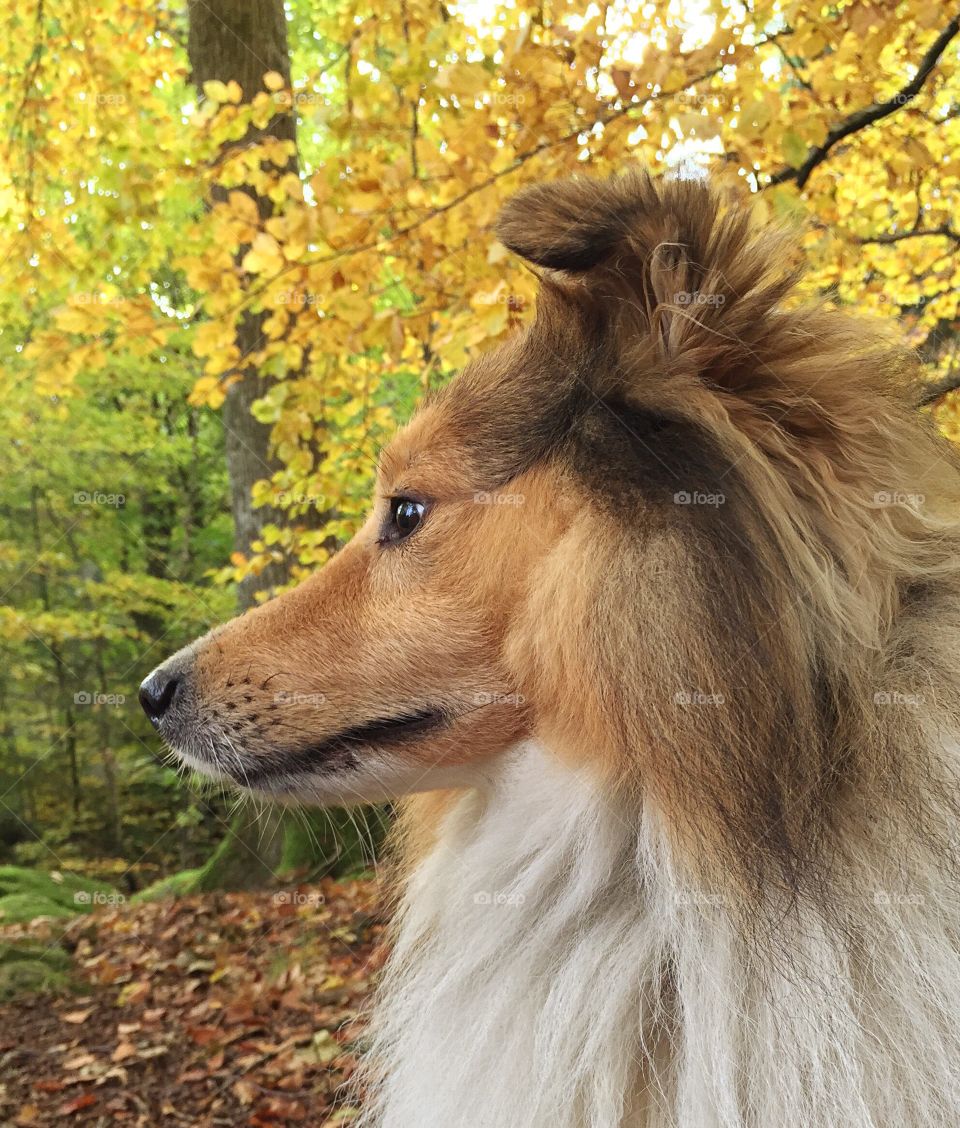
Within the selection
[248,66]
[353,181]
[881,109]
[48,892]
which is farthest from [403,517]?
[48,892]

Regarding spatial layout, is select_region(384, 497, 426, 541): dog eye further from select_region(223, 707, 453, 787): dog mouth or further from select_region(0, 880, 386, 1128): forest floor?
select_region(0, 880, 386, 1128): forest floor

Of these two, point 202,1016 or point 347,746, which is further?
point 202,1016

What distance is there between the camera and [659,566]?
5.27 feet

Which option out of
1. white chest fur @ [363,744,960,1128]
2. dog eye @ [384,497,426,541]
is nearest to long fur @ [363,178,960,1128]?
white chest fur @ [363,744,960,1128]

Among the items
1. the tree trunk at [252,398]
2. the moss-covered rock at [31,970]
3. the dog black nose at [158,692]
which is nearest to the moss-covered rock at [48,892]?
the moss-covered rock at [31,970]

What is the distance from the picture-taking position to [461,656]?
6.00 feet

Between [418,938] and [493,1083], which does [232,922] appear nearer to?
[418,938]

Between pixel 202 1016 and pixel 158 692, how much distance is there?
3864 mm

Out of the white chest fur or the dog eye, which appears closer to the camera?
the white chest fur

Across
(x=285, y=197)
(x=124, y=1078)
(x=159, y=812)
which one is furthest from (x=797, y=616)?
(x=159, y=812)

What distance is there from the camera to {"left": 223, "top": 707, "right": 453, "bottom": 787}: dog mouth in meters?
1.87

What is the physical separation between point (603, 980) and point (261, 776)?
34.4 inches

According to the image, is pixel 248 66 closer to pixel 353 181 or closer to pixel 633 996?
pixel 353 181

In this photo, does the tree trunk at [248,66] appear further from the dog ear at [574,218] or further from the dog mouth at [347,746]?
the dog ear at [574,218]
